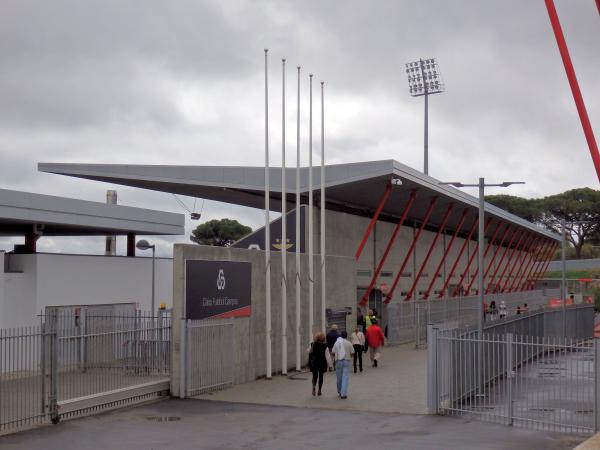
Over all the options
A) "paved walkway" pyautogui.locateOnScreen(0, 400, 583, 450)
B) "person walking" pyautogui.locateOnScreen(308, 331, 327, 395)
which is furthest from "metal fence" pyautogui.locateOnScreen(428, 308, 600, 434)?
"person walking" pyautogui.locateOnScreen(308, 331, 327, 395)

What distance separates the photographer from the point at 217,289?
68.4 feet

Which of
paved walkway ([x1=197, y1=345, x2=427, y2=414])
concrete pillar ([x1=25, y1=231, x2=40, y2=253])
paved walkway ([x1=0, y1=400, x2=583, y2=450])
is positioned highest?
concrete pillar ([x1=25, y1=231, x2=40, y2=253])

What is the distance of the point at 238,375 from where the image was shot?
71.7 ft

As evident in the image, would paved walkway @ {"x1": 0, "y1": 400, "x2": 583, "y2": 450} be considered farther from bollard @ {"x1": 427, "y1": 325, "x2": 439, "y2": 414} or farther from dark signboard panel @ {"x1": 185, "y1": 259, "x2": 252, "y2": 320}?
dark signboard panel @ {"x1": 185, "y1": 259, "x2": 252, "y2": 320}

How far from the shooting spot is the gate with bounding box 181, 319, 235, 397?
19.4 meters

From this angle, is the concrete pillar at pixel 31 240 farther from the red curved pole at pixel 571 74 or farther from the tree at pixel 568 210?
the tree at pixel 568 210

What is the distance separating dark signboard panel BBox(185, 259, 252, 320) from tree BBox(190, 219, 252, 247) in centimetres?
7522

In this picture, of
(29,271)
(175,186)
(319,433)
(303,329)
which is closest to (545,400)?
(319,433)

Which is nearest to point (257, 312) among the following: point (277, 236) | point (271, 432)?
point (271, 432)

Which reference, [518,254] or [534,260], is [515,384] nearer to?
[518,254]

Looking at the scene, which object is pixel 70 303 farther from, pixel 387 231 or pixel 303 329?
pixel 387 231

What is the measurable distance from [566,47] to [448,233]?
161ft

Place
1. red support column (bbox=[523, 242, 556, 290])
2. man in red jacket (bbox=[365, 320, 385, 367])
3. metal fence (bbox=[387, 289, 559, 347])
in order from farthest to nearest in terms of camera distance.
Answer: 1. red support column (bbox=[523, 242, 556, 290])
2. metal fence (bbox=[387, 289, 559, 347])
3. man in red jacket (bbox=[365, 320, 385, 367])

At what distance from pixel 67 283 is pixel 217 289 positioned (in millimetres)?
8839
